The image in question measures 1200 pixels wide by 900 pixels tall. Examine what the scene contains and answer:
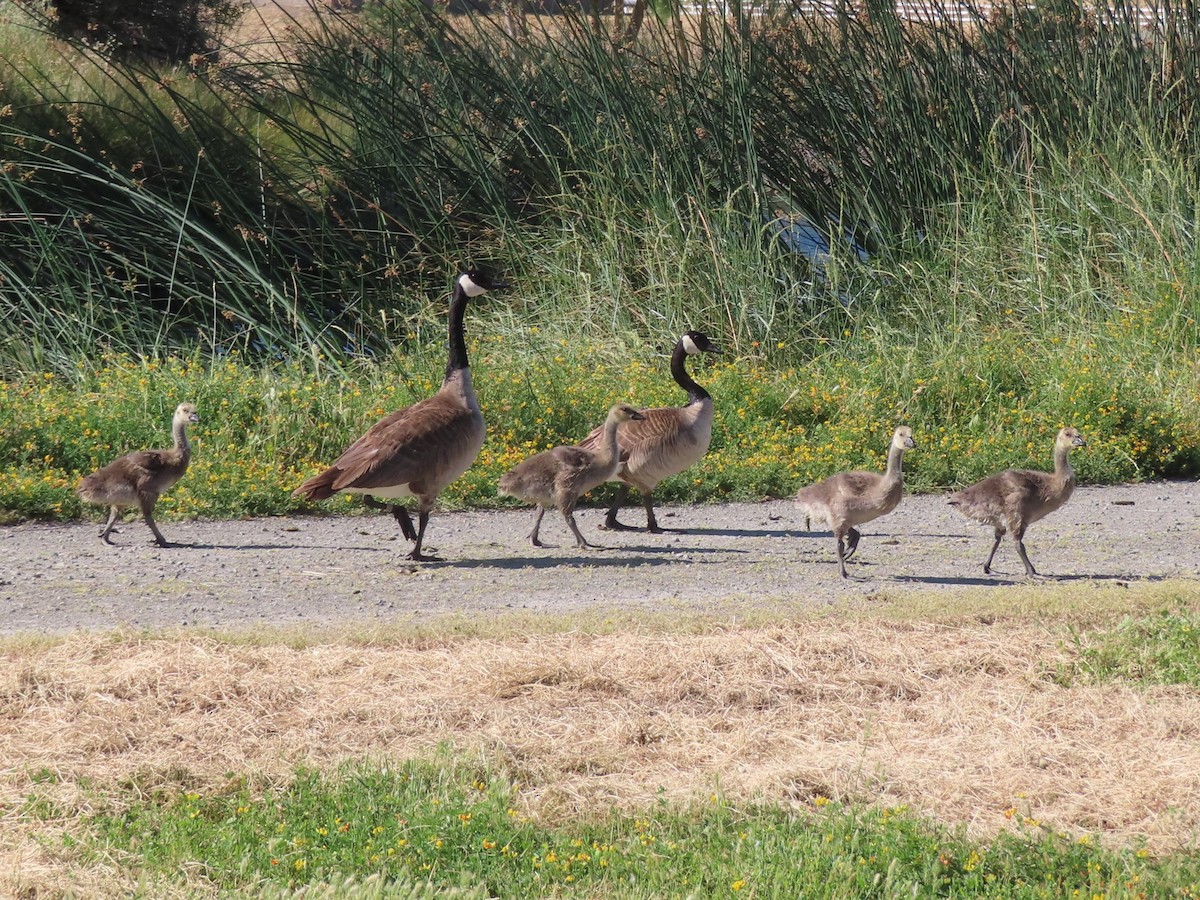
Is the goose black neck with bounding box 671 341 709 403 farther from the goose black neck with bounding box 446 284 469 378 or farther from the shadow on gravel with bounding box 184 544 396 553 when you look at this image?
the shadow on gravel with bounding box 184 544 396 553

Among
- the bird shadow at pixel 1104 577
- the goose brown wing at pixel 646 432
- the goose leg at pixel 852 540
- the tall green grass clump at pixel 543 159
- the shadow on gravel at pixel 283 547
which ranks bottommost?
the shadow on gravel at pixel 283 547

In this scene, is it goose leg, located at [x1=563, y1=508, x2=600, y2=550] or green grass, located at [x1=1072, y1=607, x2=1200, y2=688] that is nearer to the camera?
green grass, located at [x1=1072, y1=607, x2=1200, y2=688]

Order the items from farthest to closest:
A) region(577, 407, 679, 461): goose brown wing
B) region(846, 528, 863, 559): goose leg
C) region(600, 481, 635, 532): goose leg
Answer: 1. region(600, 481, 635, 532): goose leg
2. region(577, 407, 679, 461): goose brown wing
3. region(846, 528, 863, 559): goose leg

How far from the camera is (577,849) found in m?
4.91

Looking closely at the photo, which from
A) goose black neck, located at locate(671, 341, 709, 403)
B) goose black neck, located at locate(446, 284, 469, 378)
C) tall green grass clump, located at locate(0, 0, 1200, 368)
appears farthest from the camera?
tall green grass clump, located at locate(0, 0, 1200, 368)

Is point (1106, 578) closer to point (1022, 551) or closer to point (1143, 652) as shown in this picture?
point (1022, 551)

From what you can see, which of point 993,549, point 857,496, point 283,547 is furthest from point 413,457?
point 993,549

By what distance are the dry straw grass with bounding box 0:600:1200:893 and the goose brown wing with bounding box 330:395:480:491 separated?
85.2 inches

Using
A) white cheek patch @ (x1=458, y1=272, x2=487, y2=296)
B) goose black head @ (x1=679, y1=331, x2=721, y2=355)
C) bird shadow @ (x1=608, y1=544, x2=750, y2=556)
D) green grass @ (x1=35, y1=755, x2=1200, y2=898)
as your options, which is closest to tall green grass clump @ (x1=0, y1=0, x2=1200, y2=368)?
goose black head @ (x1=679, y1=331, x2=721, y2=355)

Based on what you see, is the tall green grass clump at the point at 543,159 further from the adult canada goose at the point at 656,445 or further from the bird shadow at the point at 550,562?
the bird shadow at the point at 550,562

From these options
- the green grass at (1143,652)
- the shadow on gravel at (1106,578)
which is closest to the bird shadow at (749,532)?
the shadow on gravel at (1106,578)

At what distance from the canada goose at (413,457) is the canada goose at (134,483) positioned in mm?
1167

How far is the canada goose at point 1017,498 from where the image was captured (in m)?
8.76

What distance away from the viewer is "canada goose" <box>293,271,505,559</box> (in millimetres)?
9039
